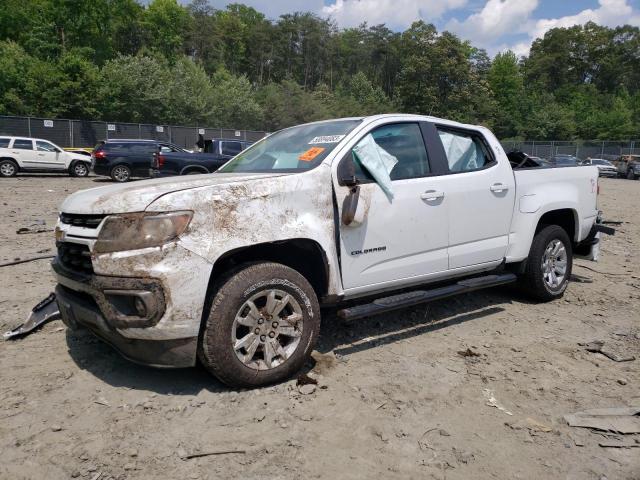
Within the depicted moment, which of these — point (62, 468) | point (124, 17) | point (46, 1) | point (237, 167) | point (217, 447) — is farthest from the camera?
→ point (124, 17)

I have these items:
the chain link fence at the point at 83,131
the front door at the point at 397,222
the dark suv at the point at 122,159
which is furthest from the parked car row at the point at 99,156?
the front door at the point at 397,222

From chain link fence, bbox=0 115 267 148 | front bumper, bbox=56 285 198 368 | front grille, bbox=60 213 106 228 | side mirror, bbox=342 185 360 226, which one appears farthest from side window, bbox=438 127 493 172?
chain link fence, bbox=0 115 267 148

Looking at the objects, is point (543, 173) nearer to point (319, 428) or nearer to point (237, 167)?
point (237, 167)

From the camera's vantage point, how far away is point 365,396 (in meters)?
3.35

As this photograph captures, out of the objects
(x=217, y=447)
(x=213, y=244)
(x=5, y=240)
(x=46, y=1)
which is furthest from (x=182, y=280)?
(x=46, y=1)

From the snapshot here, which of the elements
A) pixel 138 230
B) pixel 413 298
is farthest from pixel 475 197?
pixel 138 230

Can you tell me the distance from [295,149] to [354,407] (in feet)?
6.77

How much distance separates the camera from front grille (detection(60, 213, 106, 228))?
3128 mm

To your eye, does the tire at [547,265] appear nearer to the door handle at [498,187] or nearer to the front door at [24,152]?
the door handle at [498,187]

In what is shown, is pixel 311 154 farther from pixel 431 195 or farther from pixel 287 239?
pixel 431 195

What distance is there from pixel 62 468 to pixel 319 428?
1344mm

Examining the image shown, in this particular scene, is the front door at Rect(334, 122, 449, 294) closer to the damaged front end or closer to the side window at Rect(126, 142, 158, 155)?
the damaged front end

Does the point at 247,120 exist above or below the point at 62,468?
above

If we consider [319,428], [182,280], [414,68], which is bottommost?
[319,428]
